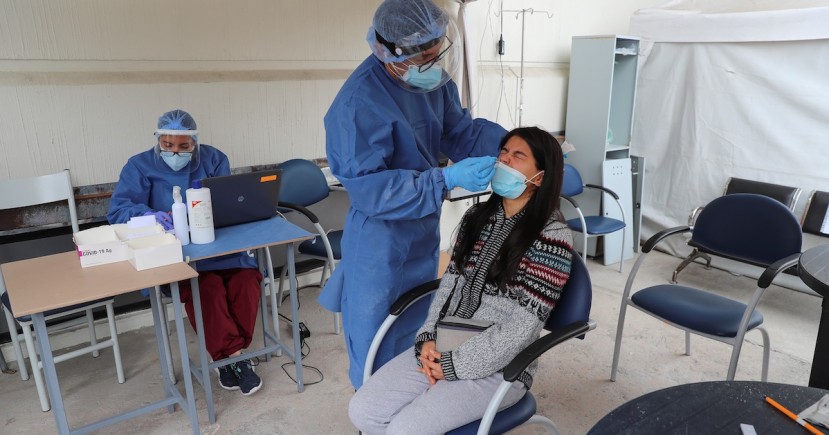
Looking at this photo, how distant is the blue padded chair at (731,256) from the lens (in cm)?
196

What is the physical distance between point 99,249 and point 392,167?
1.10m

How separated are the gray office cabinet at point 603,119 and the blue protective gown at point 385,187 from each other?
7.30 ft

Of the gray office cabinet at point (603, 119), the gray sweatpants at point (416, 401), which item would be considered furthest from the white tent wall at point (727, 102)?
the gray sweatpants at point (416, 401)

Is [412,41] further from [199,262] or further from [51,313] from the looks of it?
[51,313]

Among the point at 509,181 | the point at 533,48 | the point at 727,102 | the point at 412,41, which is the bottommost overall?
the point at 509,181

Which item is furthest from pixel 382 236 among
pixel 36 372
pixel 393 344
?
pixel 36 372

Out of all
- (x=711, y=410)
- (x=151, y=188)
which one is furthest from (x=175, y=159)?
(x=711, y=410)

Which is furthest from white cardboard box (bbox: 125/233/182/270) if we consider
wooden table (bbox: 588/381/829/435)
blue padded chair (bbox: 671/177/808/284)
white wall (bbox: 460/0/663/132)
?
blue padded chair (bbox: 671/177/808/284)

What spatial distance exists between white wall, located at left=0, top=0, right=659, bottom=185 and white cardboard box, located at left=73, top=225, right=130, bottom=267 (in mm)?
779

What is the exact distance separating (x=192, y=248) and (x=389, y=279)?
825 millimetres

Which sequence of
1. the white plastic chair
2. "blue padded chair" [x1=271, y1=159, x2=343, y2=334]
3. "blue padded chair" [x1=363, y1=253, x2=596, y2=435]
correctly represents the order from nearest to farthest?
"blue padded chair" [x1=363, y1=253, x2=596, y2=435] < the white plastic chair < "blue padded chair" [x1=271, y1=159, x2=343, y2=334]

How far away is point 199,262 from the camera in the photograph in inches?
93.0

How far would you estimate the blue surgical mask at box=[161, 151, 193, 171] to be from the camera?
7.55 ft

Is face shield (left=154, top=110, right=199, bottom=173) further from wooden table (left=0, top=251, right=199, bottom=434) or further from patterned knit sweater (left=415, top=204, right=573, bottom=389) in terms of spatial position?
patterned knit sweater (left=415, top=204, right=573, bottom=389)
